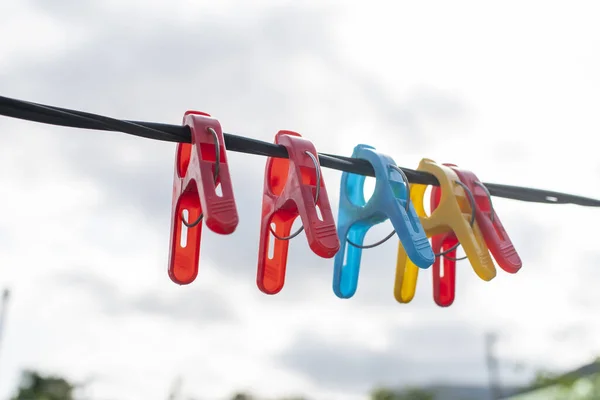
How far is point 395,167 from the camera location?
7.54 feet

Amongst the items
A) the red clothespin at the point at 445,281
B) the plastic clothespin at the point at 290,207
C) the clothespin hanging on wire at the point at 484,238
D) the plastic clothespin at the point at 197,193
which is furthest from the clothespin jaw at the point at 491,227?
the plastic clothespin at the point at 197,193

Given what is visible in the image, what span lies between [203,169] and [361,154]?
1.91 ft

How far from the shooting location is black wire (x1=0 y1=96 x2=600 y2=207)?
5.90 feet

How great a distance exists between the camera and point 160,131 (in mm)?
1971

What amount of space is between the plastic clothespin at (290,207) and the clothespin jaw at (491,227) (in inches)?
22.8

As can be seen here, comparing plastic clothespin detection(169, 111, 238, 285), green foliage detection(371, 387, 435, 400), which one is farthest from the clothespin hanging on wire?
green foliage detection(371, 387, 435, 400)

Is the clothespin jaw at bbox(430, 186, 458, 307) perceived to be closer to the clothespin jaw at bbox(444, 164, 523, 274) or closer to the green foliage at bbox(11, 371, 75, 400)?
the clothespin jaw at bbox(444, 164, 523, 274)

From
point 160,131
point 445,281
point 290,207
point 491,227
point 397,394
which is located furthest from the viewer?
point 397,394

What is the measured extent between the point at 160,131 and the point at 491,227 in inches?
40.1

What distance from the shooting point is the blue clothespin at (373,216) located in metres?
2.14

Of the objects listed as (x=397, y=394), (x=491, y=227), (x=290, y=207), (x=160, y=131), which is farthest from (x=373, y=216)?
(x=397, y=394)

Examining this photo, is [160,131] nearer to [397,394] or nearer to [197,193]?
[197,193]

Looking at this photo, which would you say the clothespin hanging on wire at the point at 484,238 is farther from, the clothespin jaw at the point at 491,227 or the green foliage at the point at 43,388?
the green foliage at the point at 43,388

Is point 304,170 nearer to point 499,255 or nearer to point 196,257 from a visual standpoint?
point 196,257
